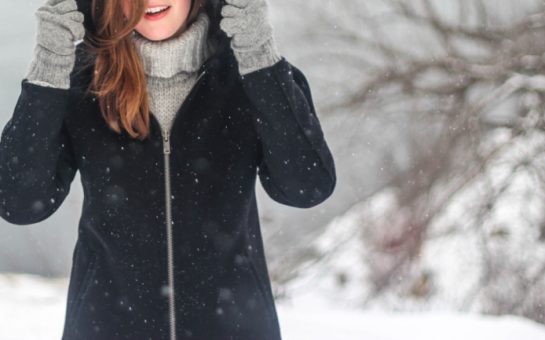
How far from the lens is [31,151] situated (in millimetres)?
1338

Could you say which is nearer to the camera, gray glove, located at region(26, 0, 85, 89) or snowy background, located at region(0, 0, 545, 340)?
gray glove, located at region(26, 0, 85, 89)

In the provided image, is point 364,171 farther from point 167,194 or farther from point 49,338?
point 167,194

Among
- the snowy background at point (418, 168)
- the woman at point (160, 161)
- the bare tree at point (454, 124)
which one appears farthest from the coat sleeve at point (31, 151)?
the bare tree at point (454, 124)

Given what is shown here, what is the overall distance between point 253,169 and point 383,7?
3.34 meters

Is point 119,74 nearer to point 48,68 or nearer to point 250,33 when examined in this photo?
point 48,68

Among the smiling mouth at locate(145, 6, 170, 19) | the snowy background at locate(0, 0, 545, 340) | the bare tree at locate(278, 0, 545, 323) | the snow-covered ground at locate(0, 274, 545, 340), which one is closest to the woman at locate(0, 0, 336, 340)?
the smiling mouth at locate(145, 6, 170, 19)

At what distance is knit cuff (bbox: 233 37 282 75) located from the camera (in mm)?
1327

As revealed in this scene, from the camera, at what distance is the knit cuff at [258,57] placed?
1.33 meters

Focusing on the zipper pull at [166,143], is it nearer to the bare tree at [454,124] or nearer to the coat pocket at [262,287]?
the coat pocket at [262,287]

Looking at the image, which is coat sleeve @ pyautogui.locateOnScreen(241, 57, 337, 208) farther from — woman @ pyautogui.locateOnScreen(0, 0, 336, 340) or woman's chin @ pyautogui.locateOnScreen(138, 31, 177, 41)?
woman's chin @ pyautogui.locateOnScreen(138, 31, 177, 41)

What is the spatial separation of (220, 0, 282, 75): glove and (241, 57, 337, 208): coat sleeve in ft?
0.06

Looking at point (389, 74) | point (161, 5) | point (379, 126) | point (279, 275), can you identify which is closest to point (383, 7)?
point (389, 74)

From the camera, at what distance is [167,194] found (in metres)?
1.39

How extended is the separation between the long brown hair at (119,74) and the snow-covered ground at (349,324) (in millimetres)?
2096
